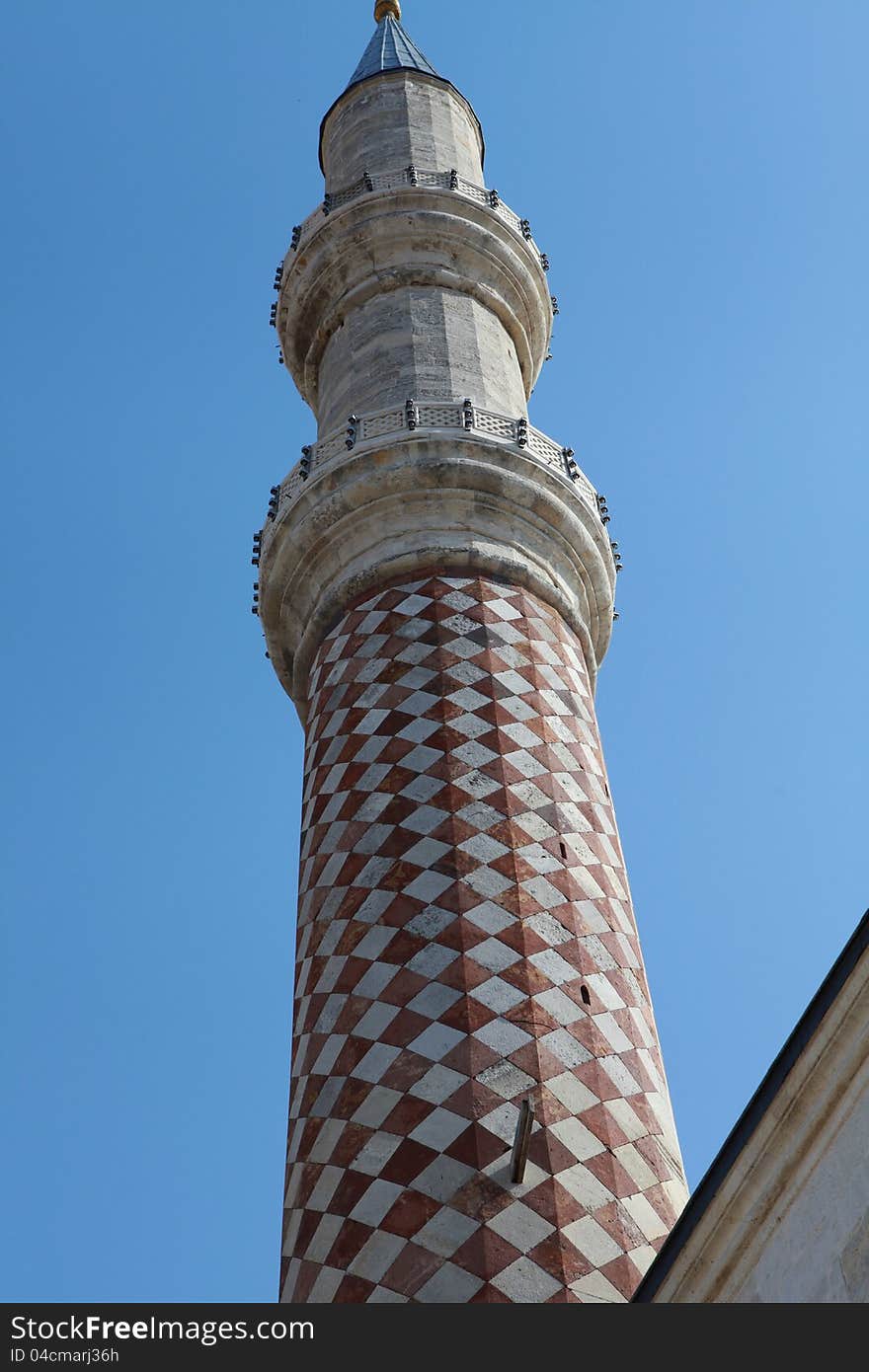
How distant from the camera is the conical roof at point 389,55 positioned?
39.9ft

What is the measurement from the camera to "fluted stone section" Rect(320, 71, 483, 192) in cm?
1118

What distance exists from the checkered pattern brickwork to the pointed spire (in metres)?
4.93

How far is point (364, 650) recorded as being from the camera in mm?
8406

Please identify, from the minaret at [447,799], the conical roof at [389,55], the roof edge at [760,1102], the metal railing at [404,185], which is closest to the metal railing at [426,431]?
the minaret at [447,799]

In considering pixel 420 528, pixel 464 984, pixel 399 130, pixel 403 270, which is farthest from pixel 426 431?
pixel 399 130

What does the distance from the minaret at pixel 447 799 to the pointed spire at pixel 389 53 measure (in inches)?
51.7

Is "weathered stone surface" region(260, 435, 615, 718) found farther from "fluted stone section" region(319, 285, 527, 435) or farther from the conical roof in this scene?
the conical roof

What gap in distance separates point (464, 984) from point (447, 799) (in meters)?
0.93

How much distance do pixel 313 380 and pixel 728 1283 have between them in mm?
7305

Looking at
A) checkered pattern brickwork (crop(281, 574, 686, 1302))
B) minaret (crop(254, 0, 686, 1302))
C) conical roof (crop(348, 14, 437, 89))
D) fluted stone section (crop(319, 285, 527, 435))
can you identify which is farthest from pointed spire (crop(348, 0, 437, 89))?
checkered pattern brickwork (crop(281, 574, 686, 1302))

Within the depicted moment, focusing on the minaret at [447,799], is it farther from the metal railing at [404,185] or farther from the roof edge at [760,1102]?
the roof edge at [760,1102]

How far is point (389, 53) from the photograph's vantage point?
1246 cm
